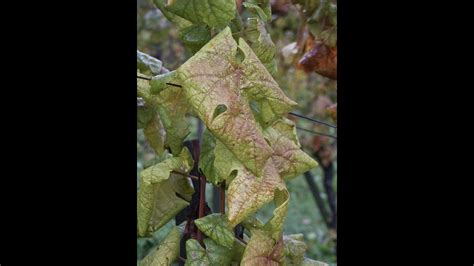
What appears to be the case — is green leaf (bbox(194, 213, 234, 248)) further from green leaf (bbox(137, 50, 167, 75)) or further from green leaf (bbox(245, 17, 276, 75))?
green leaf (bbox(137, 50, 167, 75))

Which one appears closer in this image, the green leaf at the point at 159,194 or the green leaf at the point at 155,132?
the green leaf at the point at 159,194

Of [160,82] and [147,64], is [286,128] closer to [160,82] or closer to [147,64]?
[160,82]

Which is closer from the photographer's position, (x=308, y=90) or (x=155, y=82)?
(x=155, y=82)

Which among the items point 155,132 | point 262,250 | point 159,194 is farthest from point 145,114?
point 262,250

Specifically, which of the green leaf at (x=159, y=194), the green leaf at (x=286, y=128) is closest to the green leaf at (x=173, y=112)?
the green leaf at (x=159, y=194)

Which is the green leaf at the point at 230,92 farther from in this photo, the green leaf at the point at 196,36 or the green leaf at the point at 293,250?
the green leaf at the point at 293,250
